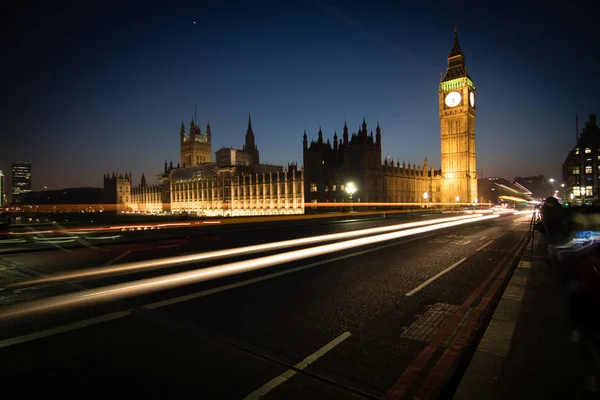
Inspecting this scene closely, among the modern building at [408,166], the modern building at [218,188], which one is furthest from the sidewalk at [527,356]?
the modern building at [218,188]

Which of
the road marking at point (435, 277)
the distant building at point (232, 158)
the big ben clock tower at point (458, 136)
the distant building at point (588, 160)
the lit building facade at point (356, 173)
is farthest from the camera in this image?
the distant building at point (232, 158)

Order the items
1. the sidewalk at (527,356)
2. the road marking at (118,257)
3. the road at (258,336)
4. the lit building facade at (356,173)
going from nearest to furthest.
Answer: the sidewalk at (527,356), the road at (258,336), the road marking at (118,257), the lit building facade at (356,173)

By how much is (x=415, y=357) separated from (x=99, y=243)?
1606cm

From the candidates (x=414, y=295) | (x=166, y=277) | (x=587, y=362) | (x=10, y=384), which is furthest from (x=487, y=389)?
(x=166, y=277)

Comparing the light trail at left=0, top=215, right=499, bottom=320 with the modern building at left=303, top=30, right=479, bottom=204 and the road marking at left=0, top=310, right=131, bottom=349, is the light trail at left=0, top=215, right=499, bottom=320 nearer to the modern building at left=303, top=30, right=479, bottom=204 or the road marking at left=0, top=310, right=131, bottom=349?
the road marking at left=0, top=310, right=131, bottom=349

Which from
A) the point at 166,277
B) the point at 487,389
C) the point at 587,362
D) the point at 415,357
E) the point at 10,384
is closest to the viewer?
the point at 487,389

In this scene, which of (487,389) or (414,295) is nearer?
(487,389)

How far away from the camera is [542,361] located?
3.82 metres

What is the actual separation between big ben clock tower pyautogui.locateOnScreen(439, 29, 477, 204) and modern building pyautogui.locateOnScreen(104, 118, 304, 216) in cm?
3821

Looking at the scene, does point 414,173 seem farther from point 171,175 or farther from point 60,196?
point 60,196

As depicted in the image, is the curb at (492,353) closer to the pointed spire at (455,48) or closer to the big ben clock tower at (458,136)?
the big ben clock tower at (458,136)

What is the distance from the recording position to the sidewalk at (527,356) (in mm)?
3268

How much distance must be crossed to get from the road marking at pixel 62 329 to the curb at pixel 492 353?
4960mm

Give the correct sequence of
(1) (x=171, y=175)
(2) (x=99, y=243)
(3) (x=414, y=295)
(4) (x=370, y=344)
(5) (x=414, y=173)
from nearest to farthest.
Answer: (4) (x=370, y=344) → (3) (x=414, y=295) → (2) (x=99, y=243) → (5) (x=414, y=173) → (1) (x=171, y=175)
